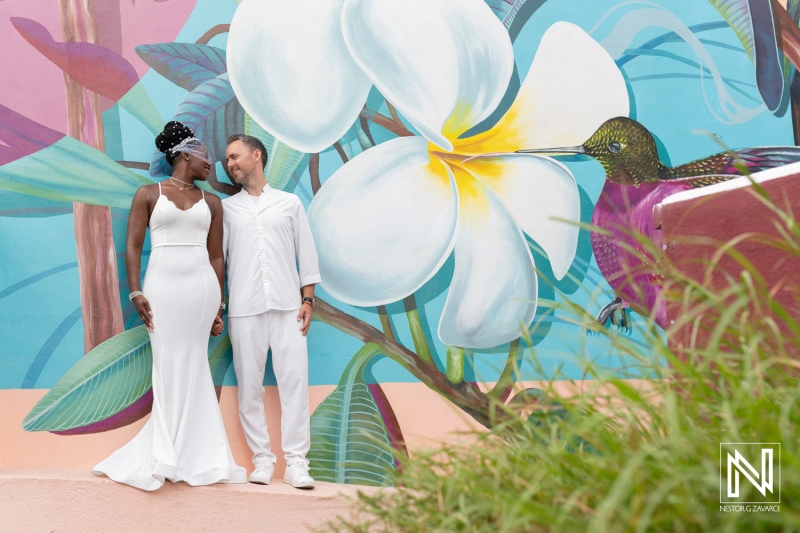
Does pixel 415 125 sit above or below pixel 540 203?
above

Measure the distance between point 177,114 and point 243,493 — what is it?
6.37ft

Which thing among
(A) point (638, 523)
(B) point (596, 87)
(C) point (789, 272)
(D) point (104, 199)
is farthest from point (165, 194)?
(A) point (638, 523)

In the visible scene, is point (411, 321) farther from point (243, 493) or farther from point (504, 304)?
point (243, 493)

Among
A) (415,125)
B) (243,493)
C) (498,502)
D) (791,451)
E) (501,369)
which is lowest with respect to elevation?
(243,493)

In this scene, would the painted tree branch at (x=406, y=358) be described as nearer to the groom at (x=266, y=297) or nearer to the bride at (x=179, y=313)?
the groom at (x=266, y=297)

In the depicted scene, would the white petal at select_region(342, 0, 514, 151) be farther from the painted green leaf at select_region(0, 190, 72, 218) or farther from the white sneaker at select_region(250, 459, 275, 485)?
the white sneaker at select_region(250, 459, 275, 485)

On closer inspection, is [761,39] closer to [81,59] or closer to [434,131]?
[434,131]

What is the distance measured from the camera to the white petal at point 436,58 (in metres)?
4.45

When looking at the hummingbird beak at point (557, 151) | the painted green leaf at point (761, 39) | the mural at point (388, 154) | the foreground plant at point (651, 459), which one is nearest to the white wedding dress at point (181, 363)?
the mural at point (388, 154)

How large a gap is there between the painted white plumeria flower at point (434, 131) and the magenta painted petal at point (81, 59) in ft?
1.99

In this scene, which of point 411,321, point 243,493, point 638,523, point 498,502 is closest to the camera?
point 638,523

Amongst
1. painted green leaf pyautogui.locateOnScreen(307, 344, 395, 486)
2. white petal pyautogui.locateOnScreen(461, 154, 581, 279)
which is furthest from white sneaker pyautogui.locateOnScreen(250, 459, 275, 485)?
white petal pyautogui.locateOnScreen(461, 154, 581, 279)

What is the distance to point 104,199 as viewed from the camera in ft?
14.0

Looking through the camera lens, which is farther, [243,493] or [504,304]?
[504,304]
